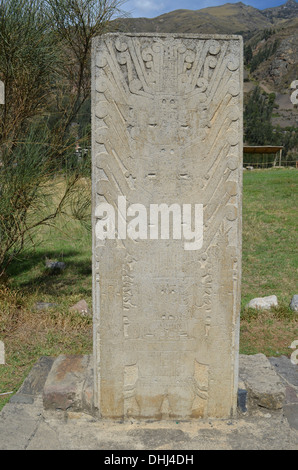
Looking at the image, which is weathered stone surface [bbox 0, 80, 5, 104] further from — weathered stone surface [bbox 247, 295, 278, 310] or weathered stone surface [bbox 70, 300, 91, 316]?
weathered stone surface [bbox 247, 295, 278, 310]

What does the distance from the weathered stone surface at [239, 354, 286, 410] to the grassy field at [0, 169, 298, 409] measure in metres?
1.03

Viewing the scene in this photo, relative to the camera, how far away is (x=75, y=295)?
195 inches

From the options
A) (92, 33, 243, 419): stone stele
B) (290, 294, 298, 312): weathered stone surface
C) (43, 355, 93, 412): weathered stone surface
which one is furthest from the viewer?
(290, 294, 298, 312): weathered stone surface

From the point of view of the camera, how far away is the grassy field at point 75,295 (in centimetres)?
370

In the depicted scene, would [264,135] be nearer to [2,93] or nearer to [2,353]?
[2,93]

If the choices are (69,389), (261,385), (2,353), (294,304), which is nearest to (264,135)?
(294,304)

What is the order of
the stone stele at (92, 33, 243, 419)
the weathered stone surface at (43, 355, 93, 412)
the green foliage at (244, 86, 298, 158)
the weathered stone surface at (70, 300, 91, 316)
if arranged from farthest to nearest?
the green foliage at (244, 86, 298, 158) < the weathered stone surface at (70, 300, 91, 316) < the weathered stone surface at (43, 355, 93, 412) < the stone stele at (92, 33, 243, 419)

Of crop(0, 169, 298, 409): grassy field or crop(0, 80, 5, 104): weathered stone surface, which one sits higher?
crop(0, 80, 5, 104): weathered stone surface

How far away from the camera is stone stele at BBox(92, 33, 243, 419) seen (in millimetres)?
2119

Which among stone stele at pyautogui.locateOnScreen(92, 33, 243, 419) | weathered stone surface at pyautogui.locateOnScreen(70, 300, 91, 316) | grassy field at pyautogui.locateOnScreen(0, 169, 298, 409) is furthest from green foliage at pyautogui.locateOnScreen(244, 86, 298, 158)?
stone stele at pyautogui.locateOnScreen(92, 33, 243, 419)

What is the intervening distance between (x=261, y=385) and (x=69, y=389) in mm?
1085

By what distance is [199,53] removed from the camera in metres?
2.11

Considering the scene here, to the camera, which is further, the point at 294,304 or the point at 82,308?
the point at 294,304
